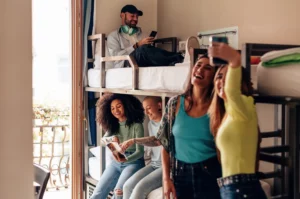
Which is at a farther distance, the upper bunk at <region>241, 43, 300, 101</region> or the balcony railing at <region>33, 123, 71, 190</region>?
the balcony railing at <region>33, 123, 71, 190</region>

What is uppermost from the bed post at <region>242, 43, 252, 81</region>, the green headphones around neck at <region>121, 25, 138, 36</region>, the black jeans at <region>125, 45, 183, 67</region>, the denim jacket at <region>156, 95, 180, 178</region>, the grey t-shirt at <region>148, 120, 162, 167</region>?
the green headphones around neck at <region>121, 25, 138, 36</region>

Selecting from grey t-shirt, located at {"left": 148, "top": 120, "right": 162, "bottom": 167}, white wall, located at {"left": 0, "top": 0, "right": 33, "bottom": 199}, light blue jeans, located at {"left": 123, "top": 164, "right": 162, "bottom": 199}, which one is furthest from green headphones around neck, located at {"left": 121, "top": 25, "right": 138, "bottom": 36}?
white wall, located at {"left": 0, "top": 0, "right": 33, "bottom": 199}

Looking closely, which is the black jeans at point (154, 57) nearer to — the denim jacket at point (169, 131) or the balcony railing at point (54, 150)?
the denim jacket at point (169, 131)

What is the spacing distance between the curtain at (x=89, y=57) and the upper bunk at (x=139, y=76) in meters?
0.05

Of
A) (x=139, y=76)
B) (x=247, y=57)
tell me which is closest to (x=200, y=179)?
(x=247, y=57)

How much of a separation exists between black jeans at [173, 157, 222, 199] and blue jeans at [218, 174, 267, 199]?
169 mm

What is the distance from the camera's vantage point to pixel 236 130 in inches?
65.1

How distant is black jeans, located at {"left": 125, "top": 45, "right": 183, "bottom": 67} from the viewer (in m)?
2.94

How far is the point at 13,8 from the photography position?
0.97 metres

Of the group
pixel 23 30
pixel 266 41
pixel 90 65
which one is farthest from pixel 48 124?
pixel 23 30

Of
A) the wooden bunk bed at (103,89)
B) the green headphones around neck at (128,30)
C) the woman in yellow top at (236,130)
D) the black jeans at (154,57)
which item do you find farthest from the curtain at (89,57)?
the woman in yellow top at (236,130)

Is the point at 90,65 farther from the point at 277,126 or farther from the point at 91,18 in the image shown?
the point at 277,126

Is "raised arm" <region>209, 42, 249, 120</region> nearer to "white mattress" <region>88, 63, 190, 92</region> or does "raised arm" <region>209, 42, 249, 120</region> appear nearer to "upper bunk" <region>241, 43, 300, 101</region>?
"upper bunk" <region>241, 43, 300, 101</region>

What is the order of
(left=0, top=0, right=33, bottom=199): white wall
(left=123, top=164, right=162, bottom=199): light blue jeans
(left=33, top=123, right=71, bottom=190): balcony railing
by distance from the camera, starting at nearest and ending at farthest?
(left=0, top=0, right=33, bottom=199): white wall
(left=123, top=164, right=162, bottom=199): light blue jeans
(left=33, top=123, right=71, bottom=190): balcony railing
